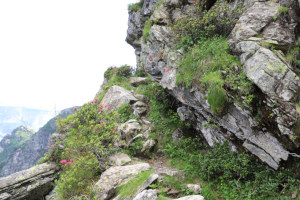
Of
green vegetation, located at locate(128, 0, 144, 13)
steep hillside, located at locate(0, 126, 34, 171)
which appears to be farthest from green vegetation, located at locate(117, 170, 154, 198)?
steep hillside, located at locate(0, 126, 34, 171)

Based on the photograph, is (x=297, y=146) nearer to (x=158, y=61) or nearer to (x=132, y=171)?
(x=132, y=171)

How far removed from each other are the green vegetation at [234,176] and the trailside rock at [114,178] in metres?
2.05

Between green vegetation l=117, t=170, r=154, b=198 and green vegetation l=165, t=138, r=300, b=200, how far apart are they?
1.92 m

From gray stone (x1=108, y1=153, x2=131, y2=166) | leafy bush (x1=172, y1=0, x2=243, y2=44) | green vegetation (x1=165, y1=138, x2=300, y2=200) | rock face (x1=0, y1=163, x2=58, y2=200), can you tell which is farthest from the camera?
leafy bush (x1=172, y1=0, x2=243, y2=44)

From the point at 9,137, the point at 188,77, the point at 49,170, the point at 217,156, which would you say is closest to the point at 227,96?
the point at 188,77

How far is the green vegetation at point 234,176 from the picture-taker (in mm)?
5180

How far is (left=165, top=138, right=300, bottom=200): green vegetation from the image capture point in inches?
204

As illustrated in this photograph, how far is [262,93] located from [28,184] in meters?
11.3

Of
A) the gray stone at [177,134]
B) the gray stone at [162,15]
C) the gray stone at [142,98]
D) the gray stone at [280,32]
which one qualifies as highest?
the gray stone at [162,15]

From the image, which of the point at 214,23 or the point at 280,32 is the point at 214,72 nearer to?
the point at 280,32

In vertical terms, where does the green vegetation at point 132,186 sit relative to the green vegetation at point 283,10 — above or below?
below

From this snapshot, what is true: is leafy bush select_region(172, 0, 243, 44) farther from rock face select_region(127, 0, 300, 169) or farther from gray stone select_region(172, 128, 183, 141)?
gray stone select_region(172, 128, 183, 141)

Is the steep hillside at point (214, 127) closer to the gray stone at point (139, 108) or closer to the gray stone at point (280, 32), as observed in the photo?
the gray stone at point (280, 32)

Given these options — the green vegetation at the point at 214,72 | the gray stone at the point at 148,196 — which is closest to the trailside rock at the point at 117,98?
the green vegetation at the point at 214,72
